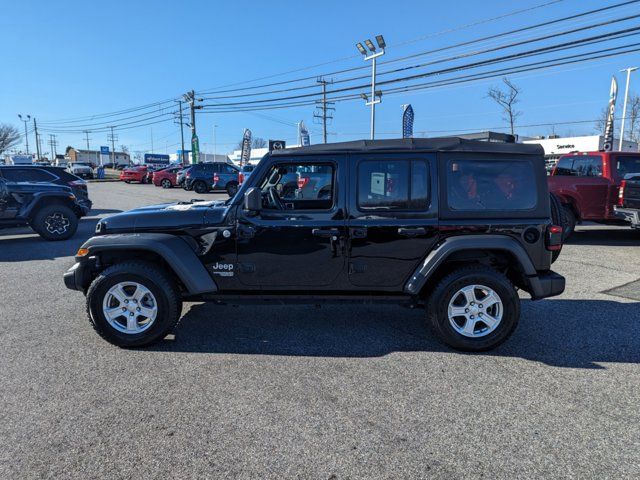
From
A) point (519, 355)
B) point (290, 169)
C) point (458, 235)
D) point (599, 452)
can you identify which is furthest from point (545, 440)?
point (290, 169)

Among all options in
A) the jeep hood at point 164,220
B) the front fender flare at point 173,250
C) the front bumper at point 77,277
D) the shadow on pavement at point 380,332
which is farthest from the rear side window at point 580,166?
the front bumper at point 77,277

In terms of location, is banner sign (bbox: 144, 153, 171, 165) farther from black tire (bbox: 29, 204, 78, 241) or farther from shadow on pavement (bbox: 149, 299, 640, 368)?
shadow on pavement (bbox: 149, 299, 640, 368)

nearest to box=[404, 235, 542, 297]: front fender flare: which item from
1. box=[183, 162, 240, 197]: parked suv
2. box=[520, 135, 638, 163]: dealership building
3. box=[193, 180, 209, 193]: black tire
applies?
box=[183, 162, 240, 197]: parked suv

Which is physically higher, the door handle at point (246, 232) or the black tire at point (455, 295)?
the door handle at point (246, 232)

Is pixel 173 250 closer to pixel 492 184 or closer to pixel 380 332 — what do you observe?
pixel 380 332

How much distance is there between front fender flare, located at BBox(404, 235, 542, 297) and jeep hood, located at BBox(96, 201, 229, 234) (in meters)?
1.87

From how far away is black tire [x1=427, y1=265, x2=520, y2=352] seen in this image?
3.95 meters

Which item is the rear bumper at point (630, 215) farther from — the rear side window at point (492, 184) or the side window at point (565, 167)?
the rear side window at point (492, 184)

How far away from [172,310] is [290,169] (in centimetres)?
169

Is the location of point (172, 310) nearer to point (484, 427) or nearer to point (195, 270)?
point (195, 270)

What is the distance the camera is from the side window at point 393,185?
13.2 ft

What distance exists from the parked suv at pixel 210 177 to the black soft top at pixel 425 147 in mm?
20388

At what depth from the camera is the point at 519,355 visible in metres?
3.99

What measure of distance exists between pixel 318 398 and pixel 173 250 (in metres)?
1.87
